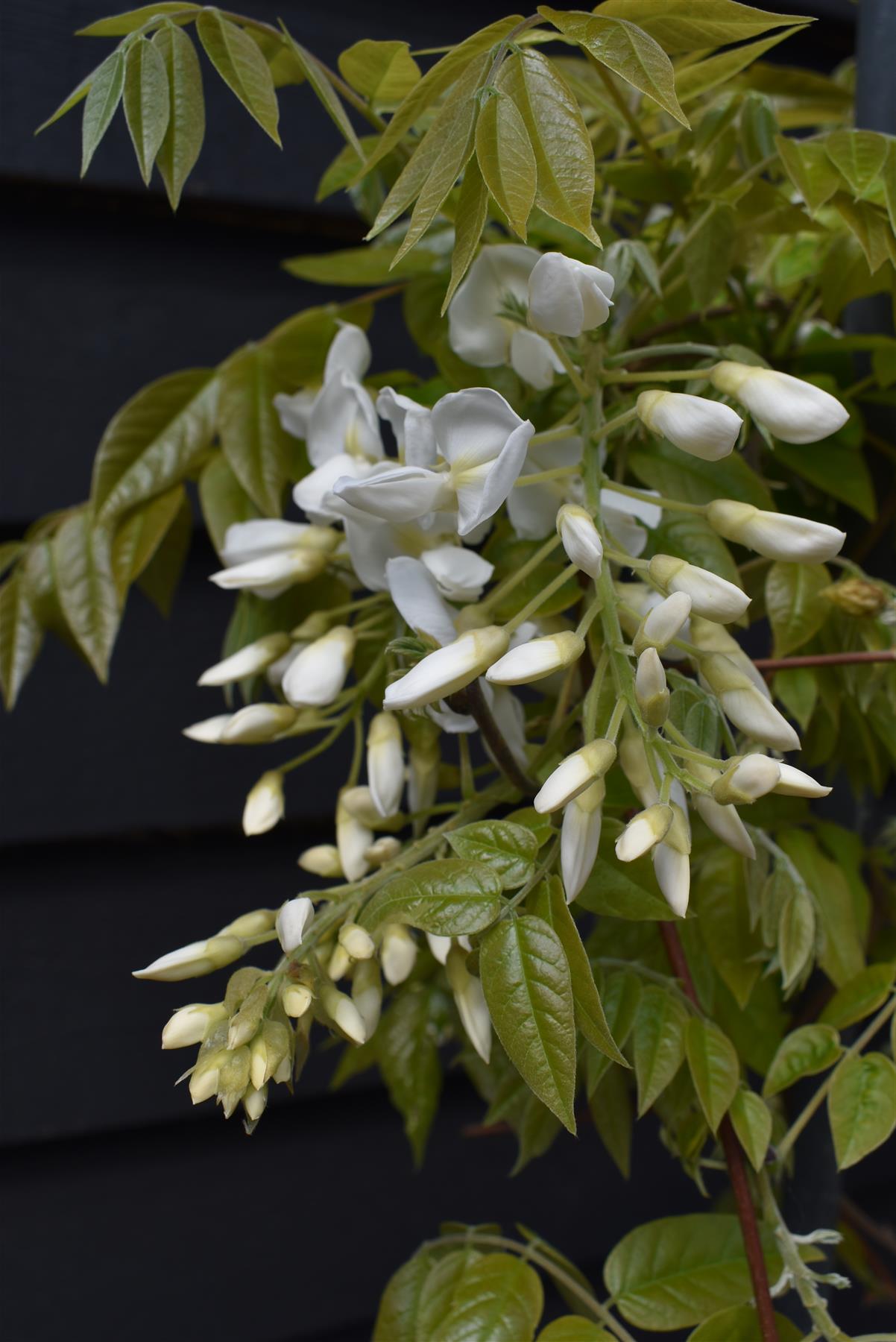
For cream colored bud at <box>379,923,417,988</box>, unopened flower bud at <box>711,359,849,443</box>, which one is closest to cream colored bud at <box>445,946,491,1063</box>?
cream colored bud at <box>379,923,417,988</box>

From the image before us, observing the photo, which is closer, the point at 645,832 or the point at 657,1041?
the point at 645,832

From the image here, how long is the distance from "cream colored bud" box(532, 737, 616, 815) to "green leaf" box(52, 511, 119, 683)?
32 cm

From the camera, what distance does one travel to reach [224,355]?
2.87ft

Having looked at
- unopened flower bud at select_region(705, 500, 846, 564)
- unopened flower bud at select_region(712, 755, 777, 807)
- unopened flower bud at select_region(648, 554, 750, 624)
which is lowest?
unopened flower bud at select_region(712, 755, 777, 807)

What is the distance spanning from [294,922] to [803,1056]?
0.26 meters

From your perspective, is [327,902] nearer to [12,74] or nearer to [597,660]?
[597,660]

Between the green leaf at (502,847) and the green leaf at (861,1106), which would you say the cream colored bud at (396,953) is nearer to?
the green leaf at (502,847)

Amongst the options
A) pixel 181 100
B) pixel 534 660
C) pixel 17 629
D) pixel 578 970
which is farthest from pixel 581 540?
pixel 17 629

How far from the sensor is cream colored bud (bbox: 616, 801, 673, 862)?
0.32 m

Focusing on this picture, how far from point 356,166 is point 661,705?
1.37ft

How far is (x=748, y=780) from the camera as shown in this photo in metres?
0.31

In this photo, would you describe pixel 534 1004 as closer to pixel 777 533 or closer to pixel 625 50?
pixel 777 533

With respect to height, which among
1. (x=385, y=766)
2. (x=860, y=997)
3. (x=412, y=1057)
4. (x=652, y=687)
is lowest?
(x=412, y=1057)

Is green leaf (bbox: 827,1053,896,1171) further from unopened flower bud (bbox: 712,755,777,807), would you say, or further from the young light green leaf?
the young light green leaf
